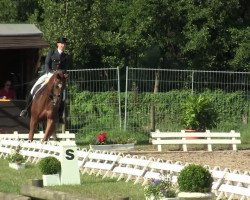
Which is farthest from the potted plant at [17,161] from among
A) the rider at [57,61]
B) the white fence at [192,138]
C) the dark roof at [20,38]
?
the dark roof at [20,38]

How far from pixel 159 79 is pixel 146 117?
1.73 metres

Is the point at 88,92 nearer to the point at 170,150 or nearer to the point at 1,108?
the point at 1,108

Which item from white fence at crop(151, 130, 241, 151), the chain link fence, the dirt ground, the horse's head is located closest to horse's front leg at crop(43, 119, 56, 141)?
the horse's head

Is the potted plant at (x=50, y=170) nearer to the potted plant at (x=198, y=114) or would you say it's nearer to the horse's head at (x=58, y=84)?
the horse's head at (x=58, y=84)

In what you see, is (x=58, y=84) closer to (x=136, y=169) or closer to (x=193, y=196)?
(x=136, y=169)

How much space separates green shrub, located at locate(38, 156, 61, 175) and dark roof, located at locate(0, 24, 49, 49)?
44.4 ft

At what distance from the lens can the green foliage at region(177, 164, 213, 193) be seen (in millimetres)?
11945

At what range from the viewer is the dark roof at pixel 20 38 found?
2869 cm

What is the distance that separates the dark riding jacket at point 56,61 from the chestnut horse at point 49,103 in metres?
0.40

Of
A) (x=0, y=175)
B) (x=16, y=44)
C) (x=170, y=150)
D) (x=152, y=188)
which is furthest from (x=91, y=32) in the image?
(x=152, y=188)

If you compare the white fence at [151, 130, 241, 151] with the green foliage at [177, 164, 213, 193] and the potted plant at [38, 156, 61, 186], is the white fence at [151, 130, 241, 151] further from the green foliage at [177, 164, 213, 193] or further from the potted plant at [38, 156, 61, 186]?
the green foliage at [177, 164, 213, 193]

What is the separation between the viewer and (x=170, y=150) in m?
26.1

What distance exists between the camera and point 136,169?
54.2 feet

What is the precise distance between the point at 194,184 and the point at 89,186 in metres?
3.60
